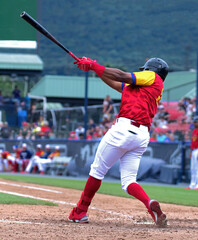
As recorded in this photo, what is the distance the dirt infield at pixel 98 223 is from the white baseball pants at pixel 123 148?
573 millimetres

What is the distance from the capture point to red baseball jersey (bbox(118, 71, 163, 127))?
531 centimetres

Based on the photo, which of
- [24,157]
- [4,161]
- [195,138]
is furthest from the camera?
[4,161]

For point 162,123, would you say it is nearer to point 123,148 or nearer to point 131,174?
point 131,174

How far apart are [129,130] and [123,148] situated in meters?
0.22

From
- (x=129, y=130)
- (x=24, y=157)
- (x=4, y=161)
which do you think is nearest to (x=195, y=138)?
(x=24, y=157)

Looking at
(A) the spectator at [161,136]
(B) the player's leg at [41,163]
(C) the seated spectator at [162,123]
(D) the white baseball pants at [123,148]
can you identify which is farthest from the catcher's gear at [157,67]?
(B) the player's leg at [41,163]

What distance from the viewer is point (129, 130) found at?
5.26 metres

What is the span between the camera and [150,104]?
17.8ft

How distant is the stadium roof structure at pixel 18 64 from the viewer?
27750 mm

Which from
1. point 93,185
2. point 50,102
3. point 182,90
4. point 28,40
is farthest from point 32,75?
point 93,185

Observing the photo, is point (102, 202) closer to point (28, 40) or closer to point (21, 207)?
point (21, 207)

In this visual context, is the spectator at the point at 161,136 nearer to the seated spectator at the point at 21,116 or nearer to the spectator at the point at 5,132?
the spectator at the point at 5,132

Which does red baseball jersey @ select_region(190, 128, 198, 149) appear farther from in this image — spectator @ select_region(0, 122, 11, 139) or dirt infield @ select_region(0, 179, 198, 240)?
spectator @ select_region(0, 122, 11, 139)

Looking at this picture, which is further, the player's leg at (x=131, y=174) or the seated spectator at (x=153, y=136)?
the seated spectator at (x=153, y=136)
